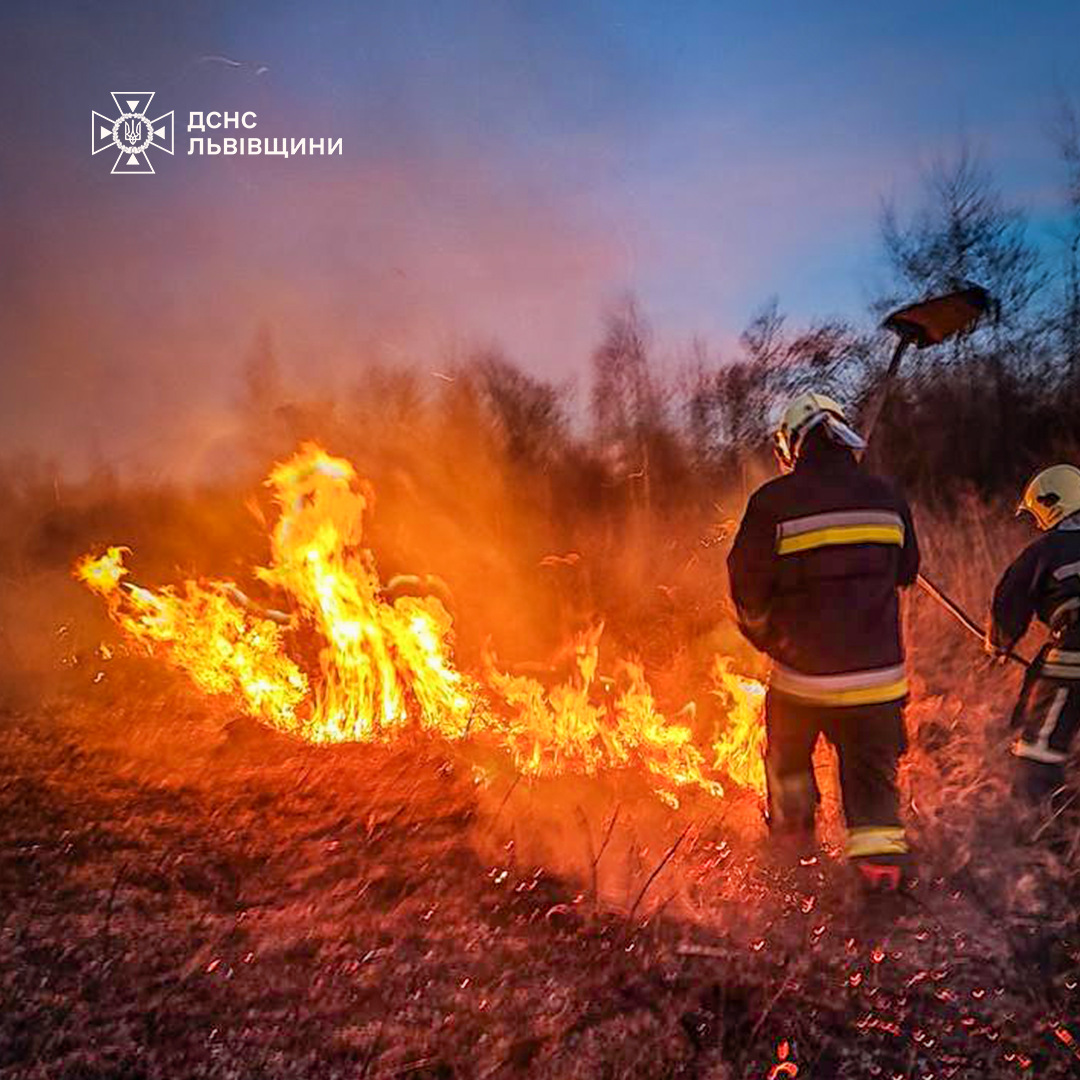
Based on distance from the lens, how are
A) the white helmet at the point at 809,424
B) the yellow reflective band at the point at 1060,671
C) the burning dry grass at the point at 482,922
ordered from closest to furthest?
1. the burning dry grass at the point at 482,922
2. the white helmet at the point at 809,424
3. the yellow reflective band at the point at 1060,671

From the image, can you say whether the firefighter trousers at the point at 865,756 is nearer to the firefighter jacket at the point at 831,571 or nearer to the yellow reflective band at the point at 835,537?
the firefighter jacket at the point at 831,571

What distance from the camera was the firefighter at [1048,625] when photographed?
424 cm

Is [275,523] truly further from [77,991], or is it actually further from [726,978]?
[726,978]

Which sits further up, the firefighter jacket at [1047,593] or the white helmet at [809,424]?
the white helmet at [809,424]

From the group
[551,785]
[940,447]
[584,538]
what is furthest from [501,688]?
[940,447]

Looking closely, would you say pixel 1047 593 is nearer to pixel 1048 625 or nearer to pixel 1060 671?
pixel 1048 625

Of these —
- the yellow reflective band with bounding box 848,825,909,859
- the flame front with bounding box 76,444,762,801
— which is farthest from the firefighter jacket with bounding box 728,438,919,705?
the flame front with bounding box 76,444,762,801

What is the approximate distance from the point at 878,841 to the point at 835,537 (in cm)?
126

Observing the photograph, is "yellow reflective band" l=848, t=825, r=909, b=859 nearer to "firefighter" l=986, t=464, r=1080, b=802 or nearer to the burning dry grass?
the burning dry grass

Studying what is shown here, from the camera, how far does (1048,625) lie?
14.3ft

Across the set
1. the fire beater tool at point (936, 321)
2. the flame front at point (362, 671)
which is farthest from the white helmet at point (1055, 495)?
the flame front at point (362, 671)

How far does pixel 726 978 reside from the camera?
3186mm

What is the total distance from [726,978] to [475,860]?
4.57 feet

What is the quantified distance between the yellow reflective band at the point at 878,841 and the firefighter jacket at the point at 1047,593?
5.12 ft
